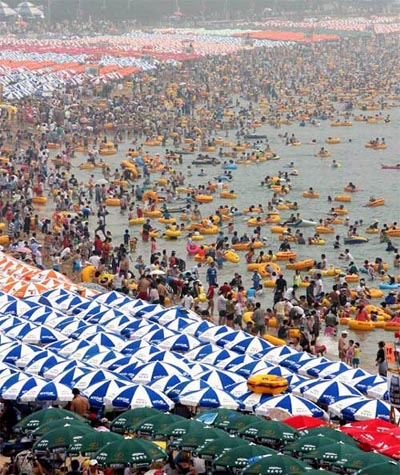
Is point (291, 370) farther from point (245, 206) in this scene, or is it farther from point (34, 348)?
point (245, 206)

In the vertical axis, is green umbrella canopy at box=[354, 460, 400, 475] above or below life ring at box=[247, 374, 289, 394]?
above

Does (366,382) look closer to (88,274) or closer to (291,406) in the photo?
(291,406)

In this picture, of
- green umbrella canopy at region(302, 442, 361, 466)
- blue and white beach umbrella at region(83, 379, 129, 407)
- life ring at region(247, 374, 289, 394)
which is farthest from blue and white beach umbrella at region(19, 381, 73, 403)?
green umbrella canopy at region(302, 442, 361, 466)

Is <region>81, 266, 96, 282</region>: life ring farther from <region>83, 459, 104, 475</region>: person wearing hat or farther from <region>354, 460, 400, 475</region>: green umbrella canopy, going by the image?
<region>354, 460, 400, 475</region>: green umbrella canopy

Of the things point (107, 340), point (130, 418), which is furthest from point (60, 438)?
point (107, 340)

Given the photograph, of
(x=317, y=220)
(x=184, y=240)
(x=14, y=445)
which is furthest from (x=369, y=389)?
(x=317, y=220)
